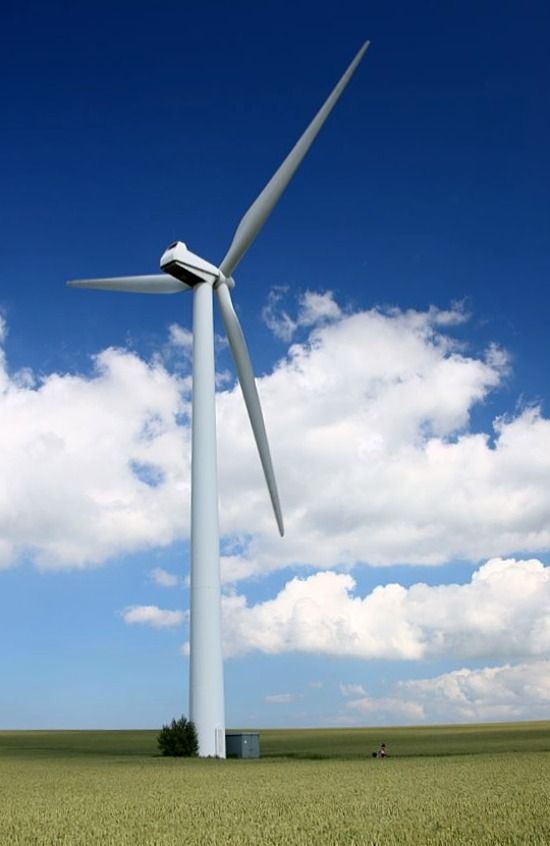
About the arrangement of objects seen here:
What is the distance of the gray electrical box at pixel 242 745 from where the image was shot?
162 ft

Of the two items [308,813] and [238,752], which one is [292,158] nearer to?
[238,752]

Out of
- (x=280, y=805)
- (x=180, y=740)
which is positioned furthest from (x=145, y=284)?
(x=280, y=805)

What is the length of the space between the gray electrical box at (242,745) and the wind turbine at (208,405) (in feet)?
8.70

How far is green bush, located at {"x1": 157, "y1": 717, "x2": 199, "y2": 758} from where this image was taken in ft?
151

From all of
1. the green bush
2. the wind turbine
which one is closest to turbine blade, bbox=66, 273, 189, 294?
the wind turbine

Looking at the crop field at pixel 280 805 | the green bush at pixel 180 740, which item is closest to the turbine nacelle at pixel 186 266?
the green bush at pixel 180 740

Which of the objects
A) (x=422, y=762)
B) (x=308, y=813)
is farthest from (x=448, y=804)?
(x=422, y=762)

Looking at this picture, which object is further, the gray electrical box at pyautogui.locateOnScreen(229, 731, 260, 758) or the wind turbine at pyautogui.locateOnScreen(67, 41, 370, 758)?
the gray electrical box at pyautogui.locateOnScreen(229, 731, 260, 758)

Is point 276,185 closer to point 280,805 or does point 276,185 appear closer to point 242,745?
point 242,745

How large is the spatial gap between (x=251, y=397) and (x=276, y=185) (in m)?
12.8

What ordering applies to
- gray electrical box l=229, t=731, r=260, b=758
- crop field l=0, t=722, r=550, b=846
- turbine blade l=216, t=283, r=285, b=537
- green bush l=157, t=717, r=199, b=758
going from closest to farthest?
crop field l=0, t=722, r=550, b=846 < green bush l=157, t=717, r=199, b=758 < gray electrical box l=229, t=731, r=260, b=758 < turbine blade l=216, t=283, r=285, b=537

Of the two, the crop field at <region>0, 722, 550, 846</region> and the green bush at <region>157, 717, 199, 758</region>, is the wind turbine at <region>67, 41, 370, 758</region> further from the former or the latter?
the crop field at <region>0, 722, 550, 846</region>

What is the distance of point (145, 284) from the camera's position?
57.3m

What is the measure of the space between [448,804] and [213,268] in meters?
40.9
